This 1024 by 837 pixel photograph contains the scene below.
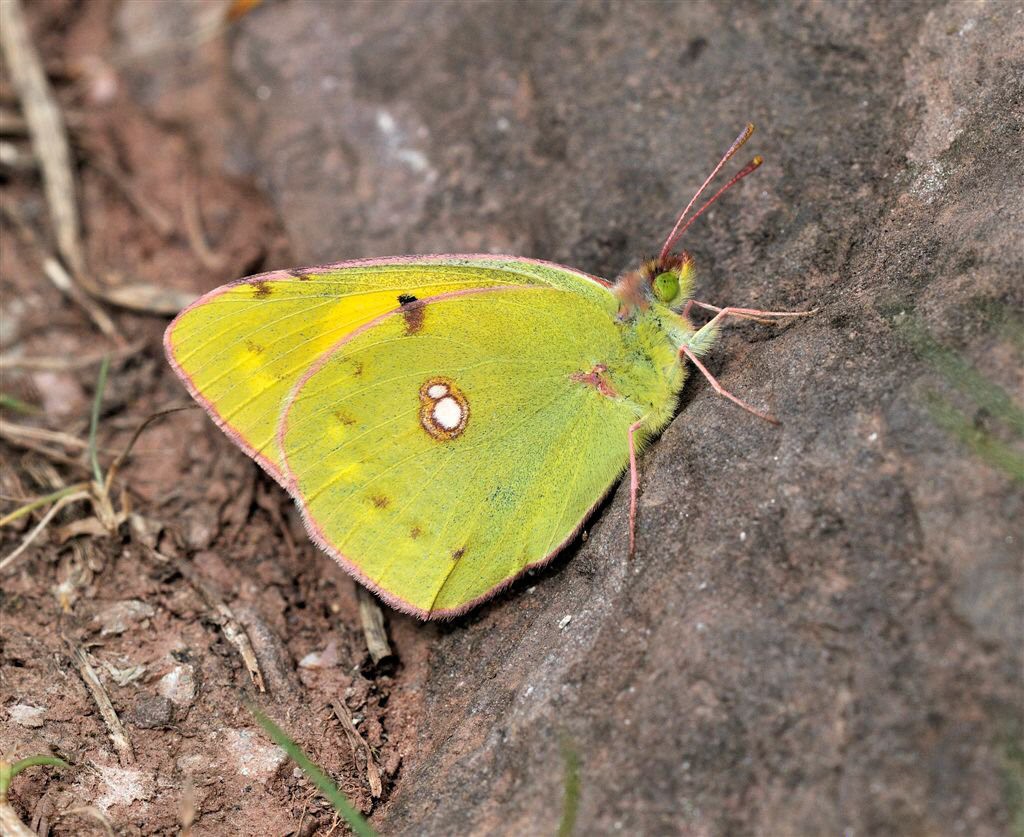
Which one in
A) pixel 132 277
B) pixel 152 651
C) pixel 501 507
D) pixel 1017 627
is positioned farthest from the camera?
pixel 132 277

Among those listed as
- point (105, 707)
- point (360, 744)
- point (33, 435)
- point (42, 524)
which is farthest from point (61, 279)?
point (360, 744)

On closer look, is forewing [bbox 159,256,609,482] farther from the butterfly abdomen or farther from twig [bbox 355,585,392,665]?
twig [bbox 355,585,392,665]

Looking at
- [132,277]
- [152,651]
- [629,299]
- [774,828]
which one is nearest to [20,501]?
[152,651]

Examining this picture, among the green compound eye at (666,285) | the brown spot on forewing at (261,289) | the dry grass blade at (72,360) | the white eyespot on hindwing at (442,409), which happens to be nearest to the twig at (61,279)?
the dry grass blade at (72,360)

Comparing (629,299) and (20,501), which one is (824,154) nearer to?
(629,299)

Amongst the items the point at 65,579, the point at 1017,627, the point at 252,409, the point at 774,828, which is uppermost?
the point at 1017,627

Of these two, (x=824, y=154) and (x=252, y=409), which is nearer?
(x=252, y=409)
